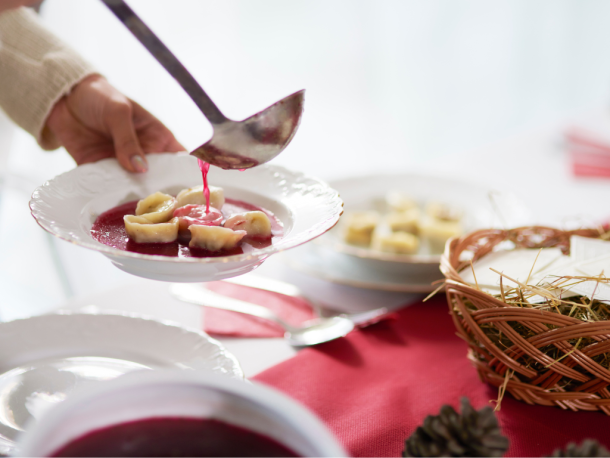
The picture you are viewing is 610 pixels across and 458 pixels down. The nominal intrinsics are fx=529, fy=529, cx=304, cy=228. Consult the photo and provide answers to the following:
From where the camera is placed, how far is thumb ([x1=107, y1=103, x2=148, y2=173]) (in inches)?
33.9

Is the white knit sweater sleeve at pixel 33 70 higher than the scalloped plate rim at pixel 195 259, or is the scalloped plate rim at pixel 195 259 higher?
the white knit sweater sleeve at pixel 33 70

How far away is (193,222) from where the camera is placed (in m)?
0.74

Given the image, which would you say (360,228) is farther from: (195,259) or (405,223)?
(195,259)

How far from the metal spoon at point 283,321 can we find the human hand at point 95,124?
0.94 ft

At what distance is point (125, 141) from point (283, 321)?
408 mm

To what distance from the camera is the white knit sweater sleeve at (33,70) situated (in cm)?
105

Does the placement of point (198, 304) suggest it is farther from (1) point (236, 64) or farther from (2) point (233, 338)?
(1) point (236, 64)

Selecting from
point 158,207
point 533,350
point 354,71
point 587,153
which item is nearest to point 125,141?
point 158,207

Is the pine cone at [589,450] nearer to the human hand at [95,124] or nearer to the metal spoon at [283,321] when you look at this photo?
the metal spoon at [283,321]

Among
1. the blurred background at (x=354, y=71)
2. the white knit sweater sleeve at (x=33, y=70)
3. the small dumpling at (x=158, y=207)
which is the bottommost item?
the blurred background at (x=354, y=71)

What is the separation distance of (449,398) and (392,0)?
15.1ft

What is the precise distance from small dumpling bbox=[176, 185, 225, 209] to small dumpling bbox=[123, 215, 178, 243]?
0.07 meters

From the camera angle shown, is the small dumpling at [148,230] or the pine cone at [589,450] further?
the small dumpling at [148,230]

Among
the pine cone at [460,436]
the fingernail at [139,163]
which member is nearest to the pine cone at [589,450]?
the pine cone at [460,436]
